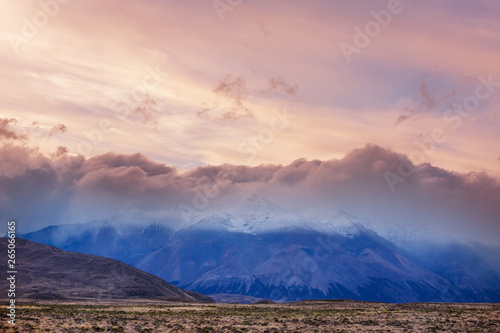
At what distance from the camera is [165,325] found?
67.5 metres

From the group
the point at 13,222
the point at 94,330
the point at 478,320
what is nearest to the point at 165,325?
the point at 94,330

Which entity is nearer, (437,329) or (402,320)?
(437,329)

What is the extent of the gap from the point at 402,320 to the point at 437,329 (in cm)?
847

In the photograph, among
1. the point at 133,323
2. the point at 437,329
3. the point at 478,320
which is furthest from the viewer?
the point at 133,323

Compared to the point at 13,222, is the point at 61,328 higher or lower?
lower

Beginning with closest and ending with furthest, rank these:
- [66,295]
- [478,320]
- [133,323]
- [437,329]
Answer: [437,329] < [478,320] < [133,323] < [66,295]

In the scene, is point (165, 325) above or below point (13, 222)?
below

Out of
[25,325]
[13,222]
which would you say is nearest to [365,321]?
[25,325]

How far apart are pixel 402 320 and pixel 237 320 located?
24.7 m

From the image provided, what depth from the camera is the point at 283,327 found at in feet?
208

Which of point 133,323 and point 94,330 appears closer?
point 94,330

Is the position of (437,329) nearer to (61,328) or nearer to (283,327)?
(283,327)

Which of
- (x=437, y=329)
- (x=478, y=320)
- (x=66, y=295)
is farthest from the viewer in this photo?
(x=66, y=295)

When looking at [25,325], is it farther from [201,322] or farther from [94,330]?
[201,322]
